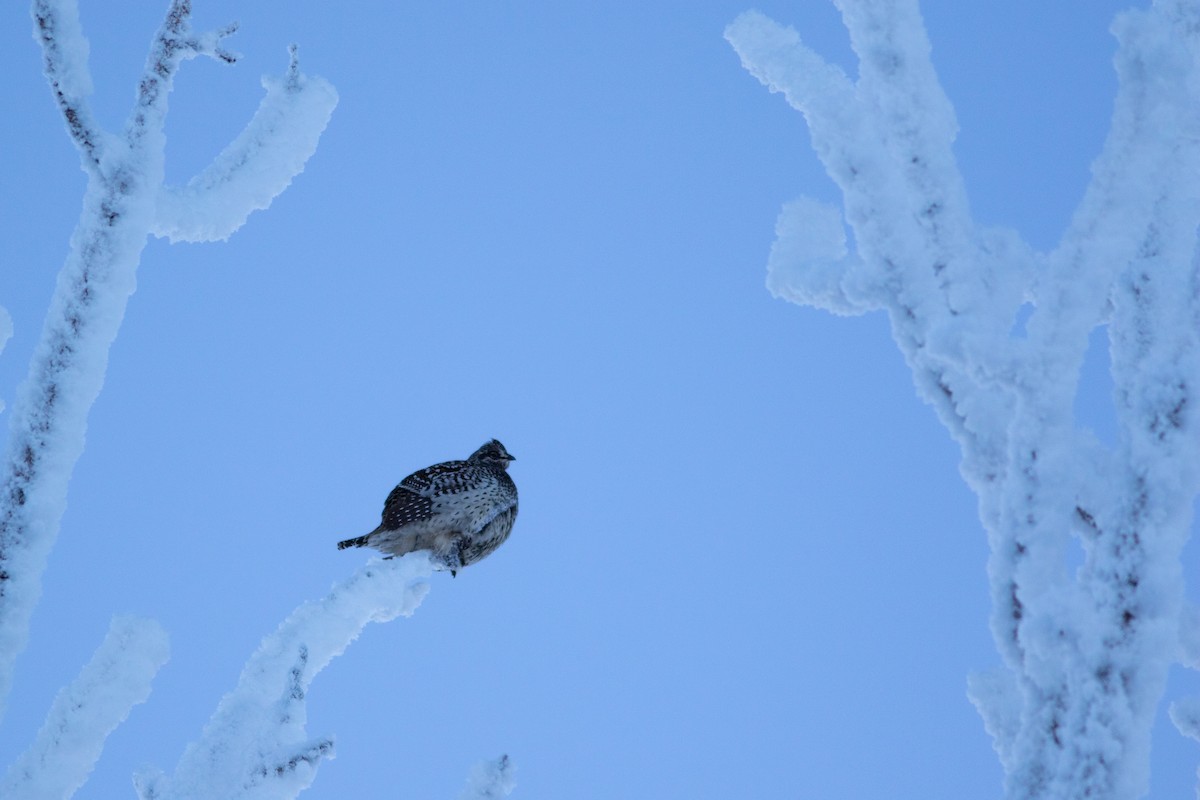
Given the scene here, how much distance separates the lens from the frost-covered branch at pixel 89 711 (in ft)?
6.78

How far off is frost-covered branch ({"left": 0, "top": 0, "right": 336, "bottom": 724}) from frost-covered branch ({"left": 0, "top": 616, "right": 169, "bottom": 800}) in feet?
0.60

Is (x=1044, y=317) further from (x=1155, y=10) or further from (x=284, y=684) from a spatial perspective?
(x=284, y=684)

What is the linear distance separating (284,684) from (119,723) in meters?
0.41

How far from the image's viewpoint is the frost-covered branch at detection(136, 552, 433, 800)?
6.72 ft

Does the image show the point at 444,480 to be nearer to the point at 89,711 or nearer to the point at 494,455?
the point at 494,455

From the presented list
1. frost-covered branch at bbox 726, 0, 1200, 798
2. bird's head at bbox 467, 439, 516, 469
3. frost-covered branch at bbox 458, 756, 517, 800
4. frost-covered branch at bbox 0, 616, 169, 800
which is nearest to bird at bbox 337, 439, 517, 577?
bird's head at bbox 467, 439, 516, 469

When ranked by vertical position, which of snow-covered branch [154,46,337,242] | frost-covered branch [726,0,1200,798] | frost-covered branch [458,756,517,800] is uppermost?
snow-covered branch [154,46,337,242]

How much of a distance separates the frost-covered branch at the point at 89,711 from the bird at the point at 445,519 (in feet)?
8.14

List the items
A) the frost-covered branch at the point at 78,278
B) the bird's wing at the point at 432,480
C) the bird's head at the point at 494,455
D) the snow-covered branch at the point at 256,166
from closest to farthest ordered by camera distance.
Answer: the frost-covered branch at the point at 78,278 → the snow-covered branch at the point at 256,166 → the bird's wing at the point at 432,480 → the bird's head at the point at 494,455

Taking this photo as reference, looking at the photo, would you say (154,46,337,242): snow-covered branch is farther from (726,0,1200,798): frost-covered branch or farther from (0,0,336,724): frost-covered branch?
(726,0,1200,798): frost-covered branch

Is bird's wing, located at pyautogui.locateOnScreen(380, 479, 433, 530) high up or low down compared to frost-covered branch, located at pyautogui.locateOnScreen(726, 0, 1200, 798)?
up

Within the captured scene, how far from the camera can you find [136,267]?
2.22 meters

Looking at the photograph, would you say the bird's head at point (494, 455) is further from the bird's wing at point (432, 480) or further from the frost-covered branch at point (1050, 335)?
the frost-covered branch at point (1050, 335)

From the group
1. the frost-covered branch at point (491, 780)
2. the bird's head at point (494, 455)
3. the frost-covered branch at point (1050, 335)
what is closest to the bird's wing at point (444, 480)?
the bird's head at point (494, 455)
